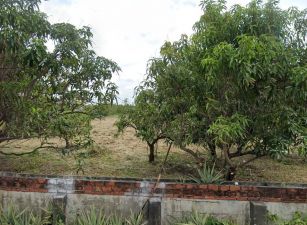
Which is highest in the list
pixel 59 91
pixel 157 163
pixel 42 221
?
pixel 59 91

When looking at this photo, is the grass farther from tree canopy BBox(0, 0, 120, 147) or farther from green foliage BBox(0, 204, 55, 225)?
green foliage BBox(0, 204, 55, 225)

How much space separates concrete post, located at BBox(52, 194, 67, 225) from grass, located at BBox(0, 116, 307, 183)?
7.96 feet

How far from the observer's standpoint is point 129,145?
1239 centimetres

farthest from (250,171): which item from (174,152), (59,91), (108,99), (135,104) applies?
(59,91)

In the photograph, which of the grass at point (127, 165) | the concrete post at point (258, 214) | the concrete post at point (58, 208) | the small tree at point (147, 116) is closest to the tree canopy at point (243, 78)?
the small tree at point (147, 116)

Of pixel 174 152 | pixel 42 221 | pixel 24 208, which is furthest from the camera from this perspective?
pixel 174 152

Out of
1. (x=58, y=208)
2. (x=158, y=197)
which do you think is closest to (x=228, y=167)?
(x=158, y=197)

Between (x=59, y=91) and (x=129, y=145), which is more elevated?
(x=59, y=91)

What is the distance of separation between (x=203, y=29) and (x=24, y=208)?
4708 mm

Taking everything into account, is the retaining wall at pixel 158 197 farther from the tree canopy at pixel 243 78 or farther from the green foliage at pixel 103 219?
the tree canopy at pixel 243 78

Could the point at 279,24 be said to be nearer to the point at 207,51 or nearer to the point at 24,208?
the point at 207,51

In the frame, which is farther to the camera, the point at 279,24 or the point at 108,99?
the point at 108,99

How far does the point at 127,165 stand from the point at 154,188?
10.7 ft

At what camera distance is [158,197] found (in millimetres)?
7199
